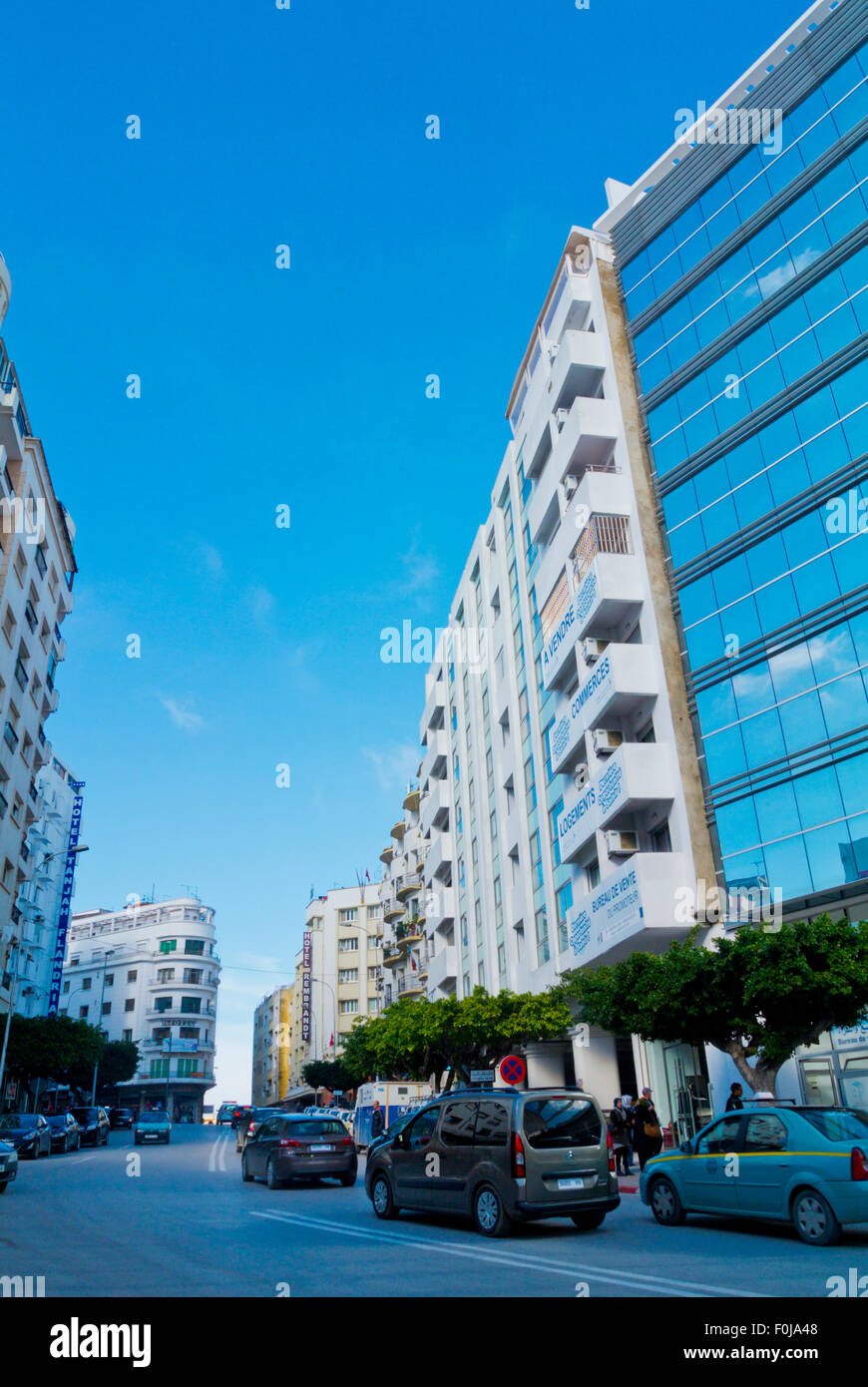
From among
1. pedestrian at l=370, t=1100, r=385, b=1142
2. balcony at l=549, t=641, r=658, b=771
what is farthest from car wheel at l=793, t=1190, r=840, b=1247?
pedestrian at l=370, t=1100, r=385, b=1142

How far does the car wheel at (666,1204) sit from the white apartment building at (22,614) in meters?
36.1

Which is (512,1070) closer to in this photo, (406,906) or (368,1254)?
(368,1254)

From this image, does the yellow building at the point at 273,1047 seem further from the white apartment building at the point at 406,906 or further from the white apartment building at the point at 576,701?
the white apartment building at the point at 576,701

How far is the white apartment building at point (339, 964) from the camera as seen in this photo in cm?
9269

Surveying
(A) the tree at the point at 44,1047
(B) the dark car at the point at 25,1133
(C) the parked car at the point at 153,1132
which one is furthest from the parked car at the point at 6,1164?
(A) the tree at the point at 44,1047

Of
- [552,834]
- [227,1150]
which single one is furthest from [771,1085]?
[227,1150]

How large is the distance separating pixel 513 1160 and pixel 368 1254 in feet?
7.08

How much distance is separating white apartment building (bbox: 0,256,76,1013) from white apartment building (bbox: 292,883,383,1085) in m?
43.7

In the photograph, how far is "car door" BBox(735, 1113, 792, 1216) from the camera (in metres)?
10.9

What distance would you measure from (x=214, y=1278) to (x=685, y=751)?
19509mm

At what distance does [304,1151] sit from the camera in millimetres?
19516

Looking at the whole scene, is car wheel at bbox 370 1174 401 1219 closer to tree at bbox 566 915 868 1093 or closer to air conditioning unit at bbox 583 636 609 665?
tree at bbox 566 915 868 1093

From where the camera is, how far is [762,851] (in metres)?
23.4
